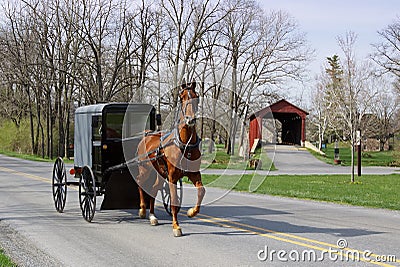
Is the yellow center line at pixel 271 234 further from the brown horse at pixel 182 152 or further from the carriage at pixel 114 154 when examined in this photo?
the brown horse at pixel 182 152

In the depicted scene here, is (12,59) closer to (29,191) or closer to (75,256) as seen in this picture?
(29,191)

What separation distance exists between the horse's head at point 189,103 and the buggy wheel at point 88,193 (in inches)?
126

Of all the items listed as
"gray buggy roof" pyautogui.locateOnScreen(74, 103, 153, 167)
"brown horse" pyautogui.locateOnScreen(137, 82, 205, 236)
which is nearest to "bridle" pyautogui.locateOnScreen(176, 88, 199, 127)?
"brown horse" pyautogui.locateOnScreen(137, 82, 205, 236)

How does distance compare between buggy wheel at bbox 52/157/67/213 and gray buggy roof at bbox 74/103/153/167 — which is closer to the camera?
gray buggy roof at bbox 74/103/153/167

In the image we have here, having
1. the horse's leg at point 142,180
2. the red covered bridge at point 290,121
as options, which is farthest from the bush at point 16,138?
the horse's leg at point 142,180

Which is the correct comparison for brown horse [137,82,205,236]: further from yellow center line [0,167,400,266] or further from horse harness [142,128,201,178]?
yellow center line [0,167,400,266]

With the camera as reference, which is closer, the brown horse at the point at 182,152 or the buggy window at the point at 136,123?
the brown horse at the point at 182,152

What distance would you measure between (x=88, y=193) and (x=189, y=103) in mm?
3829

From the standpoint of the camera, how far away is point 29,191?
1970cm

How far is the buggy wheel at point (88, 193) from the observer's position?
1211 cm

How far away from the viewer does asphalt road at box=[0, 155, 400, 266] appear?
27.4 ft

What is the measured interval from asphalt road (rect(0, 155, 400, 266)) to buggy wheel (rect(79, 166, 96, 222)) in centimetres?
25

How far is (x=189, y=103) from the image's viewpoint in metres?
9.95

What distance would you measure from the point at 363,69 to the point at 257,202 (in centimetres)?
2875
